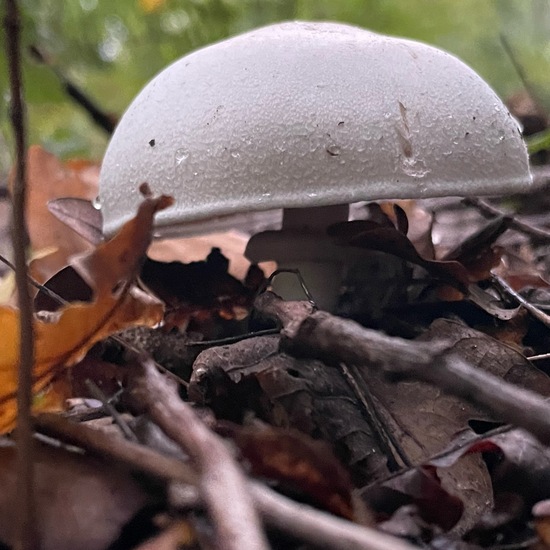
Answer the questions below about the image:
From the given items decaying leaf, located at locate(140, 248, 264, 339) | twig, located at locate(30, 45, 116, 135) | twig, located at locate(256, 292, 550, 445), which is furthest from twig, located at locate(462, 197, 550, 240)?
twig, located at locate(30, 45, 116, 135)

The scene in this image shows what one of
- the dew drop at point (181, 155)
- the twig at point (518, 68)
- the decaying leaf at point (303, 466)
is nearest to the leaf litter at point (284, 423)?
the decaying leaf at point (303, 466)

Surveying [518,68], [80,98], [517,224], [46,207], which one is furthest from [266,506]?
[80,98]

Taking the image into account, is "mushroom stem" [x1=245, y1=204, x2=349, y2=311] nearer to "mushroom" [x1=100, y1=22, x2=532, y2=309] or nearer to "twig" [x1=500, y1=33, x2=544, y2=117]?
"mushroom" [x1=100, y1=22, x2=532, y2=309]

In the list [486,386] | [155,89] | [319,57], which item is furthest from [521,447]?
[155,89]

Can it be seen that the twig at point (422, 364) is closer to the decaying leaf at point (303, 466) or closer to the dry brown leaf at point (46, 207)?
the decaying leaf at point (303, 466)

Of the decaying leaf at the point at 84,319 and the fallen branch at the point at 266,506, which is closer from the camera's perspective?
the fallen branch at the point at 266,506

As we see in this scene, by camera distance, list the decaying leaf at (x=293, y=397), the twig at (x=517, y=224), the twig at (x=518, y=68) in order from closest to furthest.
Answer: the decaying leaf at (x=293, y=397) → the twig at (x=517, y=224) → the twig at (x=518, y=68)
